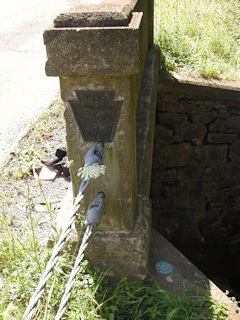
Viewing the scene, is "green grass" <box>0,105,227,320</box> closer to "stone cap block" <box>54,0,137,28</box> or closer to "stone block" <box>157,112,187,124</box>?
"stone cap block" <box>54,0,137,28</box>

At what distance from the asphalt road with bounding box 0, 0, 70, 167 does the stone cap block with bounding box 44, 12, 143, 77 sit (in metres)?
2.07

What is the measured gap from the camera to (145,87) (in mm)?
3721

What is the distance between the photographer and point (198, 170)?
5.26 m

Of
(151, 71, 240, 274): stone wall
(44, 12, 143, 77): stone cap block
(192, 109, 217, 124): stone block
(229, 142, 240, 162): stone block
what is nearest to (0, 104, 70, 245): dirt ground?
(44, 12, 143, 77): stone cap block

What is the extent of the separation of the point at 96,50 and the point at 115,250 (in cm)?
122

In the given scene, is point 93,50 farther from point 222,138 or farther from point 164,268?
point 222,138

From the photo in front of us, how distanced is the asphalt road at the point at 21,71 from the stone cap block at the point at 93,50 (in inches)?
81.3

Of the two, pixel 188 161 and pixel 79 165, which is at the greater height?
pixel 79 165

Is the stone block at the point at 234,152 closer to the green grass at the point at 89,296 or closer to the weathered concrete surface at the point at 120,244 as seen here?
the weathered concrete surface at the point at 120,244

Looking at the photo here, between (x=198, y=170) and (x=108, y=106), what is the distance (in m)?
3.61

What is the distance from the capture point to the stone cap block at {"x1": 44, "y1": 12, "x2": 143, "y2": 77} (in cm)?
168

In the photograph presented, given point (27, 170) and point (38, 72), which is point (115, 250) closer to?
point (27, 170)

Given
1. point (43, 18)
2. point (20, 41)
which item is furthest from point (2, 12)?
point (20, 41)

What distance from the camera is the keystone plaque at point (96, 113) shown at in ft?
6.11
